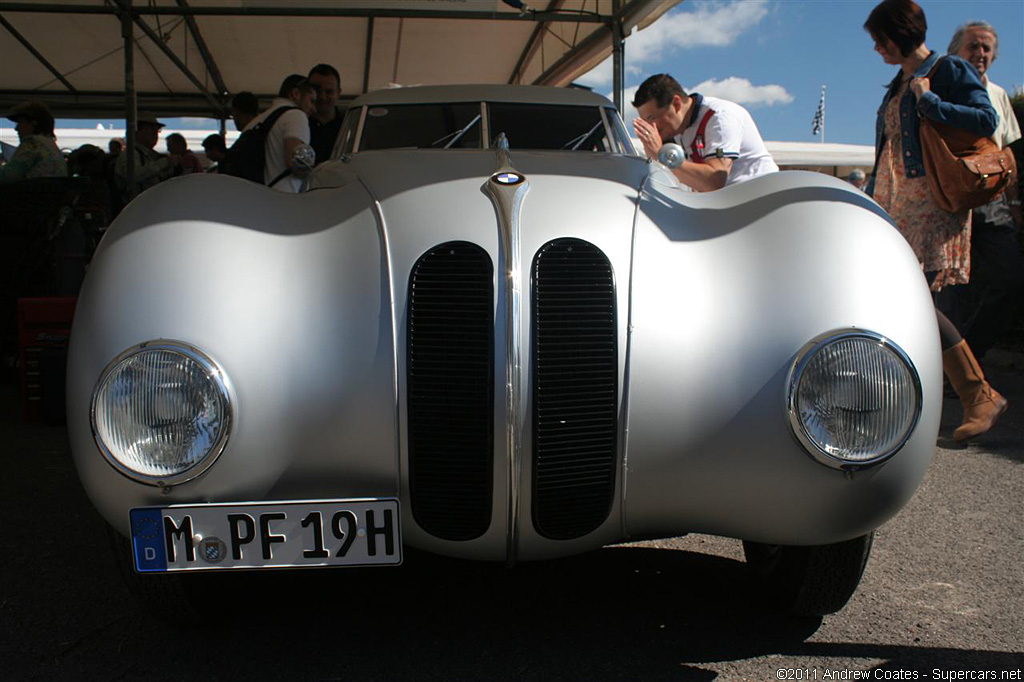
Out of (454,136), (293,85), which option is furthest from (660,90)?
(293,85)

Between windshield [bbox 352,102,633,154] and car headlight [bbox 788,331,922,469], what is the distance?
194cm

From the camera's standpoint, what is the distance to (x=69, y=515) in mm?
3416

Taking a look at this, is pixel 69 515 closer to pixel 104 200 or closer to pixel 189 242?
pixel 189 242

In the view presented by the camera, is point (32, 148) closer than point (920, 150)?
No

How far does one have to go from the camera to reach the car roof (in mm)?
3885

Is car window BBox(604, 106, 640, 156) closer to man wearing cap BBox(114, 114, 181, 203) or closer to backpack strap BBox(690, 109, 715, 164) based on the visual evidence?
backpack strap BBox(690, 109, 715, 164)

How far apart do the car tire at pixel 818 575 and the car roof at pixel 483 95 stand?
2.32 meters

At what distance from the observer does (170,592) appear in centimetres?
223

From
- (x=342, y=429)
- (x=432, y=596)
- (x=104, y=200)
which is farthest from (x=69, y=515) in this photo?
(x=104, y=200)

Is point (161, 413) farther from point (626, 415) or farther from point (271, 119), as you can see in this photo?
point (271, 119)

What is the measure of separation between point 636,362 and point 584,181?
608 millimetres

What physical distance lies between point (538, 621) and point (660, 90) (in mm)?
2829

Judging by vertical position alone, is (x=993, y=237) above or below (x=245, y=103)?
below

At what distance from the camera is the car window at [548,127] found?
12.2ft
